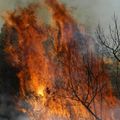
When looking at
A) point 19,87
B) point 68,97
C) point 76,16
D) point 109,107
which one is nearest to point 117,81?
point 109,107

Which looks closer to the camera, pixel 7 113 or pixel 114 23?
pixel 114 23

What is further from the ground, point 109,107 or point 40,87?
point 40,87

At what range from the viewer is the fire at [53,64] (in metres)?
17.8

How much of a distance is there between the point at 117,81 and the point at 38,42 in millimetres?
4607

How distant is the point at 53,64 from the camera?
18.4 metres

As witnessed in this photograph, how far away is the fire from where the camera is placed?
17.8 metres

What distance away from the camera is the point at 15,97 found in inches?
755

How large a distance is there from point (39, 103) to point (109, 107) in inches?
146

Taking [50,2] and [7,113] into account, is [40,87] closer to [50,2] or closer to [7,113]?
[7,113]

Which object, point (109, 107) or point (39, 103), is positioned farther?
point (39, 103)

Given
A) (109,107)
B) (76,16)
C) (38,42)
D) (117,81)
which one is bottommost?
(109,107)

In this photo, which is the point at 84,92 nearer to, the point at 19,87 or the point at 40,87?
the point at 40,87

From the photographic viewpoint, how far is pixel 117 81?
17406mm

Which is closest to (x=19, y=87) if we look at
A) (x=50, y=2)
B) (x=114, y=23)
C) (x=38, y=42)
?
(x=38, y=42)
